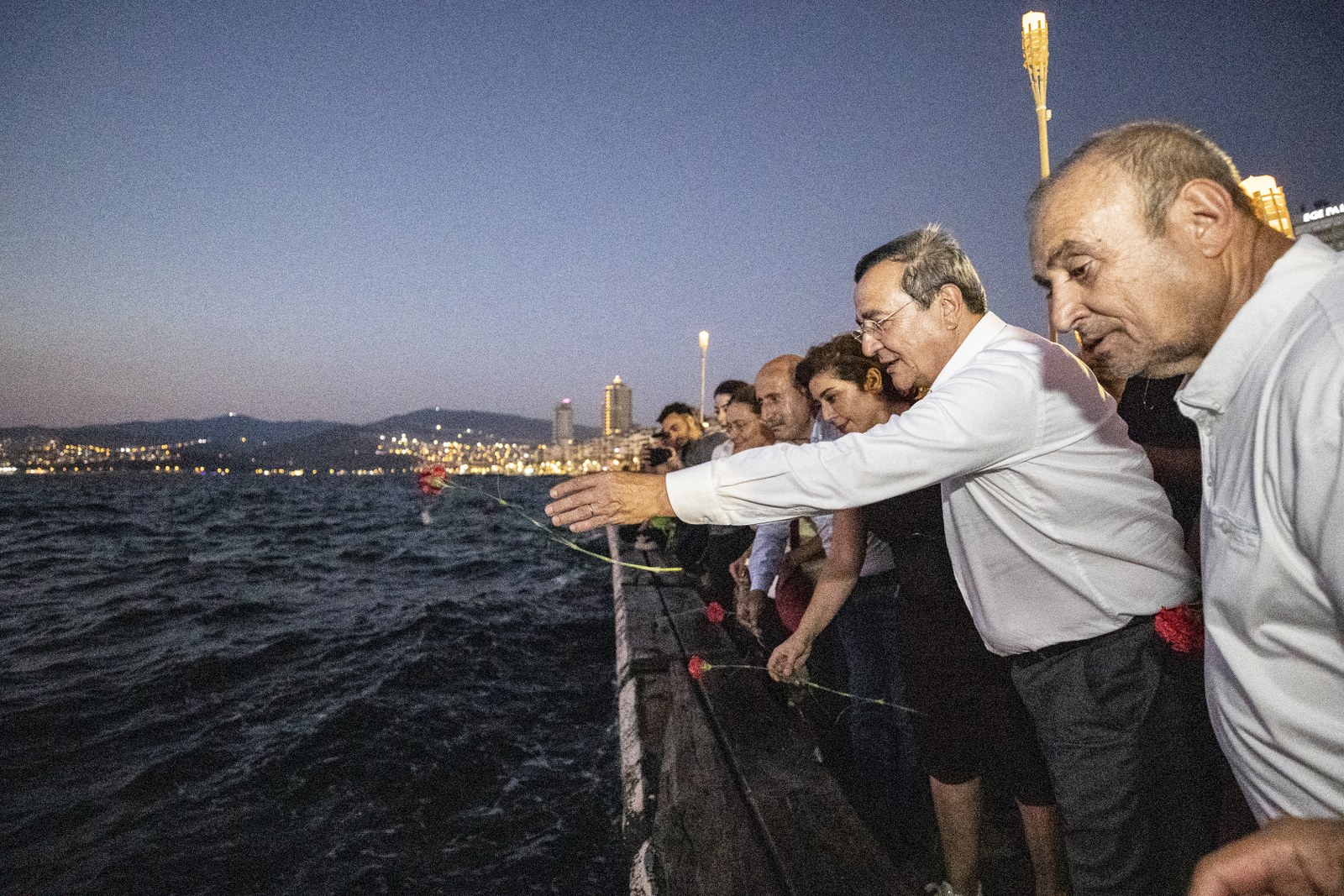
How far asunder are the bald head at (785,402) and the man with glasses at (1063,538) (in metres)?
2.07

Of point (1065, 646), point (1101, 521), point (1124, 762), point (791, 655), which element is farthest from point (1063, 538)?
point (791, 655)

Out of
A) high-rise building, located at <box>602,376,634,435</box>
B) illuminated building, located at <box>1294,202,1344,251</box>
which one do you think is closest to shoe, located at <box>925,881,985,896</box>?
illuminated building, located at <box>1294,202,1344,251</box>

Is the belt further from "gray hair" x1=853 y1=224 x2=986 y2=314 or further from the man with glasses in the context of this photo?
"gray hair" x1=853 y1=224 x2=986 y2=314

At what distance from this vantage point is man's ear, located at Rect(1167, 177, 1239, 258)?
1.23 meters

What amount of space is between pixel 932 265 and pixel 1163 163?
39.6 inches

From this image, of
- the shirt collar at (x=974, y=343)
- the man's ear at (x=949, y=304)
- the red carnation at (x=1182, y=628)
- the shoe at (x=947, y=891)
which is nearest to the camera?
the red carnation at (x=1182, y=628)

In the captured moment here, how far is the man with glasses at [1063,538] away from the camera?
169 centimetres

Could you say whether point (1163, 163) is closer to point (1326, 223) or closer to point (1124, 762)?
point (1124, 762)

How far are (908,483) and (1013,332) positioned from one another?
2.75 ft

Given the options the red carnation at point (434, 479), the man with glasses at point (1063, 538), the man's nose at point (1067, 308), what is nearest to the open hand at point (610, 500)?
the man with glasses at point (1063, 538)

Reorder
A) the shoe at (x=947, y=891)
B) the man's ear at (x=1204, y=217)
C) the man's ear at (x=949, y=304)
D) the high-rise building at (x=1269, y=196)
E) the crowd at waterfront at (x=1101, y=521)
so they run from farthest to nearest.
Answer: the high-rise building at (x=1269, y=196), the shoe at (x=947, y=891), the man's ear at (x=949, y=304), the man's ear at (x=1204, y=217), the crowd at waterfront at (x=1101, y=521)

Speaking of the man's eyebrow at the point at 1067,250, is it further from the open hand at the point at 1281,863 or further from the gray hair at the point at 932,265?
the open hand at the point at 1281,863

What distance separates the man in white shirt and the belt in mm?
698

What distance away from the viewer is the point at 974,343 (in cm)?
215
